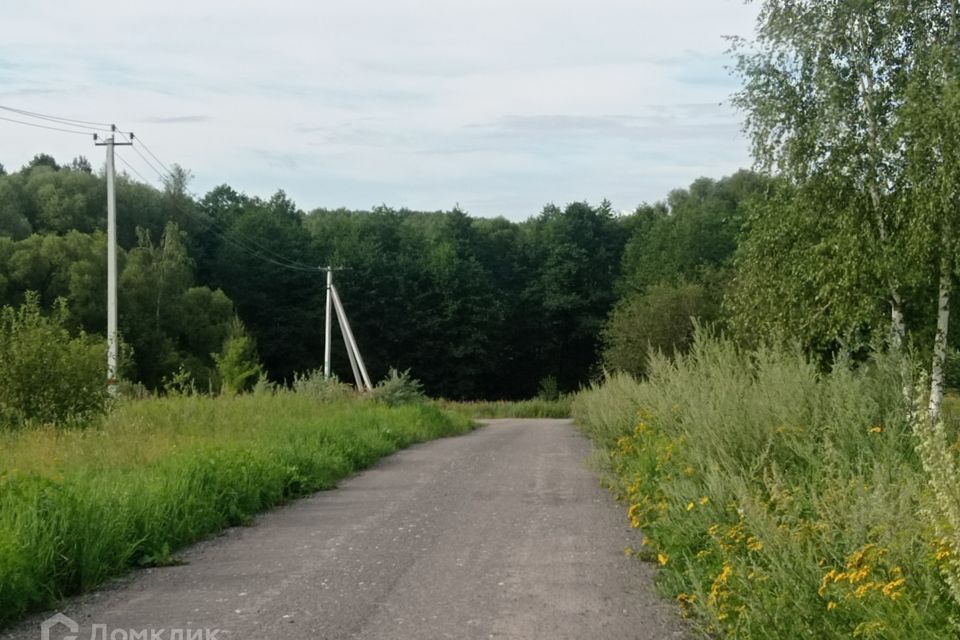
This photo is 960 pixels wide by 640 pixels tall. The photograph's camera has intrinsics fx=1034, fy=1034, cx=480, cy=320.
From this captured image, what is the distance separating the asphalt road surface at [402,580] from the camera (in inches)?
260

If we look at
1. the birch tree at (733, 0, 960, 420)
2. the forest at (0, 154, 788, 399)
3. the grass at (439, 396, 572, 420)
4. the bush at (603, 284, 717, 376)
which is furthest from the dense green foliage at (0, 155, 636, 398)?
the birch tree at (733, 0, 960, 420)

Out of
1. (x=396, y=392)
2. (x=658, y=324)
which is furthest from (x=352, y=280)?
(x=396, y=392)

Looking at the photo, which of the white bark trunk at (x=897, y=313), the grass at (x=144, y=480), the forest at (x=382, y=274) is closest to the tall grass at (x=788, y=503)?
the grass at (x=144, y=480)

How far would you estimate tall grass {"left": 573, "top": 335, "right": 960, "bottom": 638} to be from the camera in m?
5.41

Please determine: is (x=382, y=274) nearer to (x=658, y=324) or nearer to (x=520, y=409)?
(x=520, y=409)

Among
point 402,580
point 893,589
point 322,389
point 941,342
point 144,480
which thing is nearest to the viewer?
point 893,589

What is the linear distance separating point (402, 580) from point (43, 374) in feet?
35.1

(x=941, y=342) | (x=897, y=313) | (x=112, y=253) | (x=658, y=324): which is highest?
(x=112, y=253)

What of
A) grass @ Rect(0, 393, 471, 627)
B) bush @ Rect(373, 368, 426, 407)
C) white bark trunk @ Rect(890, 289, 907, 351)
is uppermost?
white bark trunk @ Rect(890, 289, 907, 351)

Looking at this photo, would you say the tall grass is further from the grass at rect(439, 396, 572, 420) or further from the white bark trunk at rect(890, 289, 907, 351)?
the grass at rect(439, 396, 572, 420)

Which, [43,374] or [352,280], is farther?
[352,280]

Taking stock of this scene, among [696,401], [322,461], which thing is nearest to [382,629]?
[696,401]

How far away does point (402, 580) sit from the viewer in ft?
26.1

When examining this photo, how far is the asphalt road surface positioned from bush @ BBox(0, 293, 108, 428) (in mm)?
5673
